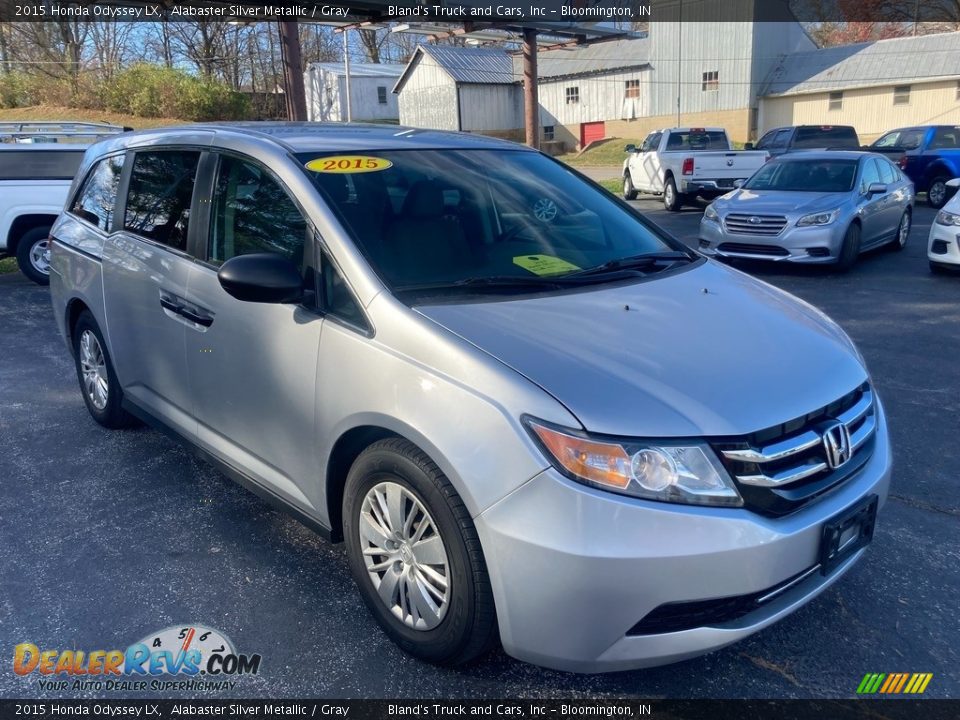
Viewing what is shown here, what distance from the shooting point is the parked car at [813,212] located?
9.67m

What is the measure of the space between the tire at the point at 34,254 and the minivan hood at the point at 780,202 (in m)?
8.63

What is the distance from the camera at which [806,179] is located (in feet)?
35.5

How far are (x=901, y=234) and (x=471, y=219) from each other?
10271 mm

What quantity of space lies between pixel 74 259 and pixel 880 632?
4.64 m

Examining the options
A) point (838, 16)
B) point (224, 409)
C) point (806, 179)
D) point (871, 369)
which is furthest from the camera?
point (838, 16)

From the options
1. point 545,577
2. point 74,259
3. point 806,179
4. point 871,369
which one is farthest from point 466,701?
point 806,179

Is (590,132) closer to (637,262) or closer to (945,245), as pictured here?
(945,245)

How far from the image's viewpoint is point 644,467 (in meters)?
2.26

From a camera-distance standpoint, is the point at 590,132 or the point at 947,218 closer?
the point at 947,218

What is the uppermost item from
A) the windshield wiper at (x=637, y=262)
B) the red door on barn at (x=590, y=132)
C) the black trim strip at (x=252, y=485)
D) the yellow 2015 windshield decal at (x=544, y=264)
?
the red door on barn at (x=590, y=132)

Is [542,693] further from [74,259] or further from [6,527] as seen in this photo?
[74,259]

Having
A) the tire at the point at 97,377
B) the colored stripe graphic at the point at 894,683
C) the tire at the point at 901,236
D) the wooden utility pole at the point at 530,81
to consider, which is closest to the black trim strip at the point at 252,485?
the tire at the point at 97,377

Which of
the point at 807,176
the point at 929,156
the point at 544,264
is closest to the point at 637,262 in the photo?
the point at 544,264

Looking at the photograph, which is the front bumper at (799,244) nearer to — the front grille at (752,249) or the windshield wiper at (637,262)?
the front grille at (752,249)
